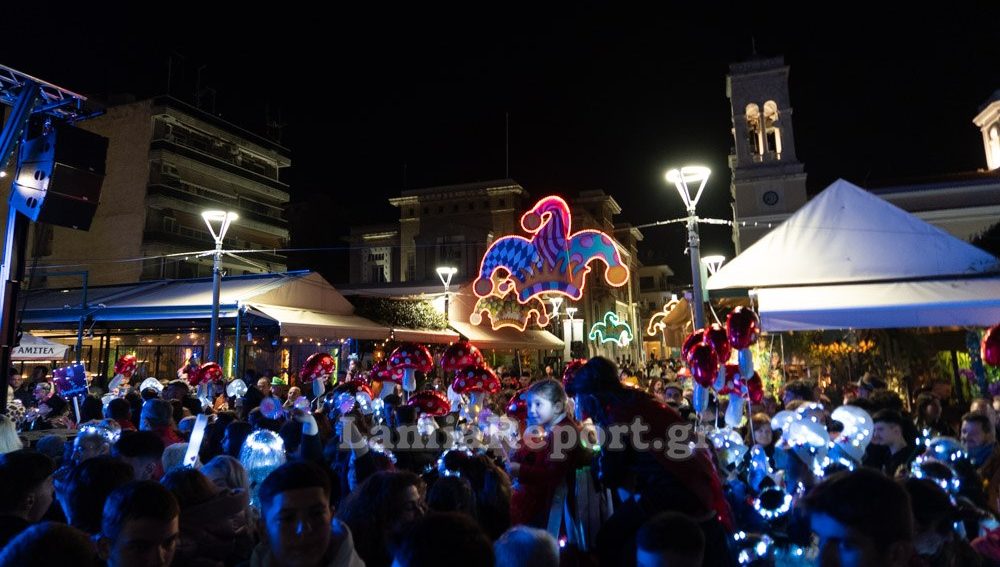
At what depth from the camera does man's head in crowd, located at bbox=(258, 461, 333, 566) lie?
2.22m

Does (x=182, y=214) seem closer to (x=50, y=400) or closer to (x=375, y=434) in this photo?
(x=50, y=400)

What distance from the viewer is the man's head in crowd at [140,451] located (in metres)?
3.90

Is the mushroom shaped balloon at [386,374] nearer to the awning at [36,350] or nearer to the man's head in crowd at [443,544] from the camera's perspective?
the man's head in crowd at [443,544]

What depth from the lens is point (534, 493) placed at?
366 cm

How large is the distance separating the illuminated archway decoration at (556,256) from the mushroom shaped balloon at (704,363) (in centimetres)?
333

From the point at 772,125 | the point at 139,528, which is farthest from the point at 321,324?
the point at 772,125

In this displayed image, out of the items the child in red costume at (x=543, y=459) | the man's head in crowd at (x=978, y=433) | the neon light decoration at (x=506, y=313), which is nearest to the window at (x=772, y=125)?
the neon light decoration at (x=506, y=313)

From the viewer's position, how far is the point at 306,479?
7.52ft

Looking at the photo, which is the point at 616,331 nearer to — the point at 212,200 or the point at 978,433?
the point at 978,433

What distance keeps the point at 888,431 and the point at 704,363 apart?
91.8 inches

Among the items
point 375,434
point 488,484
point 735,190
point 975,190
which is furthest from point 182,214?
point 975,190

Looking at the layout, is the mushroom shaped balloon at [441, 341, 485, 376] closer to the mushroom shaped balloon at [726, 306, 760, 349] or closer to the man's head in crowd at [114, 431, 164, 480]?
the mushroom shaped balloon at [726, 306, 760, 349]

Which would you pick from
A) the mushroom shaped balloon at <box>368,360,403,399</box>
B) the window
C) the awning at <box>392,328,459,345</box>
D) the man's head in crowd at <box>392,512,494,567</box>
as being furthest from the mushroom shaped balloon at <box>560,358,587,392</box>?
the window

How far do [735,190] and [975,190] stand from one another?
→ 1238 centimetres
